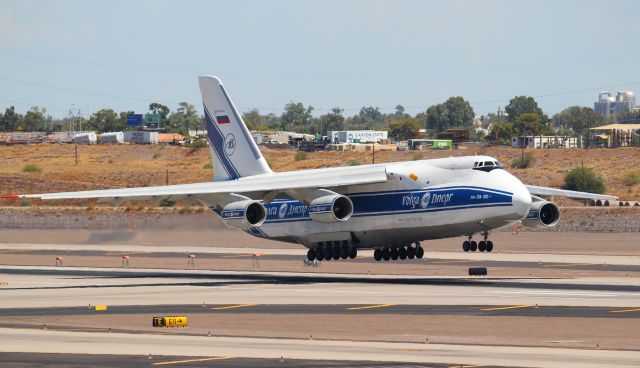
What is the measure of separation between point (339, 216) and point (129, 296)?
11142 mm

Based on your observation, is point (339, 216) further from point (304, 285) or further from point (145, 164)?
point (145, 164)

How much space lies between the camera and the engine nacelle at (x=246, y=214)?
53594 millimetres

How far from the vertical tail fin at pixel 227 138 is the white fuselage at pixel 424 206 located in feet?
16.4

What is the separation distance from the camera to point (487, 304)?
140 feet

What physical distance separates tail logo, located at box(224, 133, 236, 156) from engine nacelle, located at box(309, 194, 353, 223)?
927 centimetres

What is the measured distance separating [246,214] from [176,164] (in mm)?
85365

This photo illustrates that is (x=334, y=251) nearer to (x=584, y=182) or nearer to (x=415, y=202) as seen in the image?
(x=415, y=202)

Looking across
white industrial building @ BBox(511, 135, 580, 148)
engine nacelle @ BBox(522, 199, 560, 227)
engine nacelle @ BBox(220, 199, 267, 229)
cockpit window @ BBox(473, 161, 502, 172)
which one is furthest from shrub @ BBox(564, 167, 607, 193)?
engine nacelle @ BBox(220, 199, 267, 229)

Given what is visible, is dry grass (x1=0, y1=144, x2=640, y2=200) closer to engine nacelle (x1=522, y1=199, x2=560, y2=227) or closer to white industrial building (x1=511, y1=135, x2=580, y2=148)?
white industrial building (x1=511, y1=135, x2=580, y2=148)

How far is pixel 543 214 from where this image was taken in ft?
177

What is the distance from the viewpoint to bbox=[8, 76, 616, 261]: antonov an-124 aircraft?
51062mm

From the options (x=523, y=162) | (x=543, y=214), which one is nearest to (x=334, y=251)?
(x=543, y=214)

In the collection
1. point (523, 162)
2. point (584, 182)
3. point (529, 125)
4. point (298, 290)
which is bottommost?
point (298, 290)

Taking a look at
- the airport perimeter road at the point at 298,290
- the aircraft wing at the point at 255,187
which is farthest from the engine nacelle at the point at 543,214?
the aircraft wing at the point at 255,187
